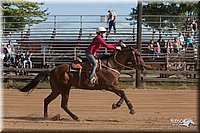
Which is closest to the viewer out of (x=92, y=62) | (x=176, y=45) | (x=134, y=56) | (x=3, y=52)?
(x=92, y=62)

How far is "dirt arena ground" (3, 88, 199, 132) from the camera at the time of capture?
10477 mm

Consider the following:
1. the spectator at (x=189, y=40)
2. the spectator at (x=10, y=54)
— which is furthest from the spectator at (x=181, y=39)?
the spectator at (x=10, y=54)

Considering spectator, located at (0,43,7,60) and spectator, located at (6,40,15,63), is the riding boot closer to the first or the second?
spectator, located at (0,43,7,60)

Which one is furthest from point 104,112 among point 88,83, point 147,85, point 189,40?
point 189,40

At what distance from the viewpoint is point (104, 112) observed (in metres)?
13.2

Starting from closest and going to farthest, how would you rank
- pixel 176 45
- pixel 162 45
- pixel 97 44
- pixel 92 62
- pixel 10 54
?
pixel 97 44 → pixel 92 62 → pixel 176 45 → pixel 10 54 → pixel 162 45

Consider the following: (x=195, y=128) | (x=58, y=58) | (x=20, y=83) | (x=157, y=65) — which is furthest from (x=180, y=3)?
(x=195, y=128)

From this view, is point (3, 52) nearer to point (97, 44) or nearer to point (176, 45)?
point (176, 45)

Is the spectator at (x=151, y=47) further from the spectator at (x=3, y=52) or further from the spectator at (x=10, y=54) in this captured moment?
the spectator at (x=3, y=52)

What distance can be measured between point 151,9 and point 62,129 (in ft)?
75.0

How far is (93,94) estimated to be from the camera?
1777 centimetres

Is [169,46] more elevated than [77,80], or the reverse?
[169,46]

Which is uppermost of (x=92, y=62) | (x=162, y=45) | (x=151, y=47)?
(x=162, y=45)

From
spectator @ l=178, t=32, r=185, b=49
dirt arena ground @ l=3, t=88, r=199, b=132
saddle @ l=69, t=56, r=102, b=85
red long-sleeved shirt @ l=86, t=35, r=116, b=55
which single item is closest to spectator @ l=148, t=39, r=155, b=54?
spectator @ l=178, t=32, r=185, b=49
